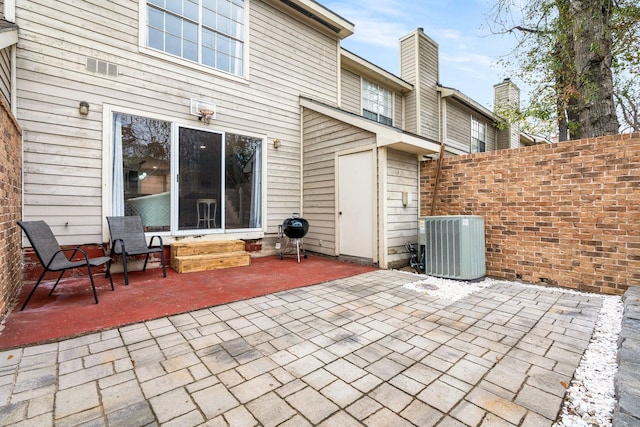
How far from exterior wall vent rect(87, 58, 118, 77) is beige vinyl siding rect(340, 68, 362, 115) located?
212 inches

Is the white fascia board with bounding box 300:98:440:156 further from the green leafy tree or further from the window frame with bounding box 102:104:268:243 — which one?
the green leafy tree

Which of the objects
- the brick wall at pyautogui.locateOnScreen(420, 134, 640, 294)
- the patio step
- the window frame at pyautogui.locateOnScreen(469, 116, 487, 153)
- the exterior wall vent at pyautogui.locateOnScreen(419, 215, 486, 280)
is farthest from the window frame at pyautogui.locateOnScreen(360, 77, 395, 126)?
the patio step

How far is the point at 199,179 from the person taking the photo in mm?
5184

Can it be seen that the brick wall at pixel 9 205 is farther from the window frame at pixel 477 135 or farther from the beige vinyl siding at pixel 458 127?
the window frame at pixel 477 135

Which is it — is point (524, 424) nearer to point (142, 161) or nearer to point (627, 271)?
point (627, 271)

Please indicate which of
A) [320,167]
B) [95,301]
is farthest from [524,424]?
[320,167]

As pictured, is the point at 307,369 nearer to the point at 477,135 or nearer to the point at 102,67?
the point at 102,67

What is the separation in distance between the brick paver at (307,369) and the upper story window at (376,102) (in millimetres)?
7262

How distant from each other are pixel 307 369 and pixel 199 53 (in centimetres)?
562

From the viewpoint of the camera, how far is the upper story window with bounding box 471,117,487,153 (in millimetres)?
11984

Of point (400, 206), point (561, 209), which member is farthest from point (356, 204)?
point (561, 209)

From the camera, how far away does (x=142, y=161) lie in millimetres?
4648

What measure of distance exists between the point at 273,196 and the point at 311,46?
374 cm

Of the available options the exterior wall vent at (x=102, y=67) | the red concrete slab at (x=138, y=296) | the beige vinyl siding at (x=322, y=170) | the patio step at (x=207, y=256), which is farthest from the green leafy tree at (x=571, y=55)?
the exterior wall vent at (x=102, y=67)
